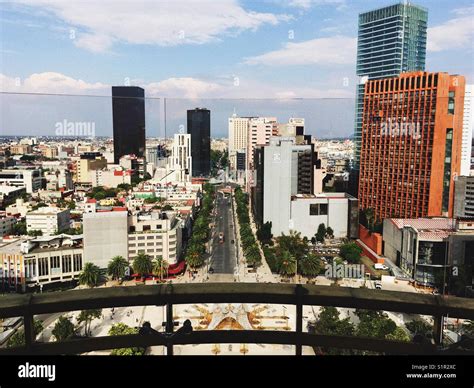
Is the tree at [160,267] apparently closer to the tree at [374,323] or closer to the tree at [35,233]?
the tree at [35,233]

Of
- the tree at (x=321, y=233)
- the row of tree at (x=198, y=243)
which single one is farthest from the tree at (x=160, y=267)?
the tree at (x=321, y=233)

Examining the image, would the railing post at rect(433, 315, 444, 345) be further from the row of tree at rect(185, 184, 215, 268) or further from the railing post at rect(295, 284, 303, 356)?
the row of tree at rect(185, 184, 215, 268)

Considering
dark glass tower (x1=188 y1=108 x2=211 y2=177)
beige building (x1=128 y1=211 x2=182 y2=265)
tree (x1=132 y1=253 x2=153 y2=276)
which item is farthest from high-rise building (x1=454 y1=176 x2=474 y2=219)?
dark glass tower (x1=188 y1=108 x2=211 y2=177)

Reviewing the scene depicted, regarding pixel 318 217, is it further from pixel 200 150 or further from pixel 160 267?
pixel 200 150

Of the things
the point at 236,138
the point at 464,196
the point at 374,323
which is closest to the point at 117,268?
the point at 374,323
